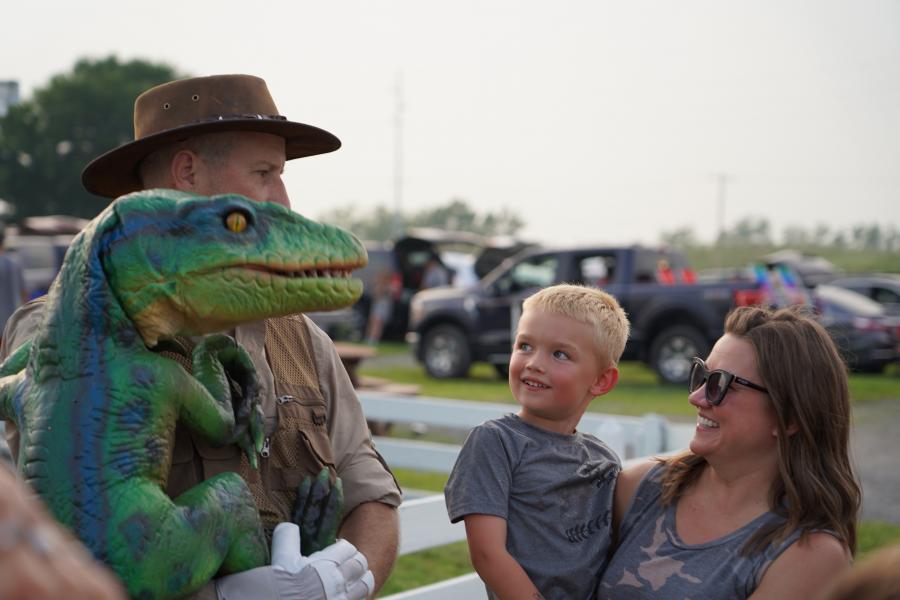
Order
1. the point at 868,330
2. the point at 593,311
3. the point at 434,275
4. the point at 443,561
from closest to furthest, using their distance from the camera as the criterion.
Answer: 1. the point at 593,311
2. the point at 443,561
3. the point at 868,330
4. the point at 434,275

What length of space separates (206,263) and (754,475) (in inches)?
57.3

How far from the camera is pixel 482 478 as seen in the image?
2.40 metres

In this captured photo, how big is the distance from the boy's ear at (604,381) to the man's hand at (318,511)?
2.64 feet

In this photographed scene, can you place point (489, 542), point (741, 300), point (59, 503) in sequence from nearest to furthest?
point (59, 503)
point (489, 542)
point (741, 300)

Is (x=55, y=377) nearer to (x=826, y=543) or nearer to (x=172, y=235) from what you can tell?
(x=172, y=235)

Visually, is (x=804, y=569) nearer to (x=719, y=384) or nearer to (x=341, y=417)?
(x=719, y=384)

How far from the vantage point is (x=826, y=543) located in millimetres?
2193

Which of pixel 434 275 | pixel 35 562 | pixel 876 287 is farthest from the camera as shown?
pixel 434 275

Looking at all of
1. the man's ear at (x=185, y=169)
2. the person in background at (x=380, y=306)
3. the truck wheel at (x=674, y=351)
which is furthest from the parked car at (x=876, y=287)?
the man's ear at (x=185, y=169)

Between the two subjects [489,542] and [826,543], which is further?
[489,542]

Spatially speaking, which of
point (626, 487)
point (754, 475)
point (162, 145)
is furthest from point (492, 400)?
point (162, 145)

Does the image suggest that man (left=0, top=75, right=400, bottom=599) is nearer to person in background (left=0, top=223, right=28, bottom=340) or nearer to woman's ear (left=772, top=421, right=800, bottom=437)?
woman's ear (left=772, top=421, right=800, bottom=437)

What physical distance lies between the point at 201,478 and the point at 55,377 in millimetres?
422

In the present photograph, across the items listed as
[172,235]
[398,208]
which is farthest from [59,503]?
[398,208]
